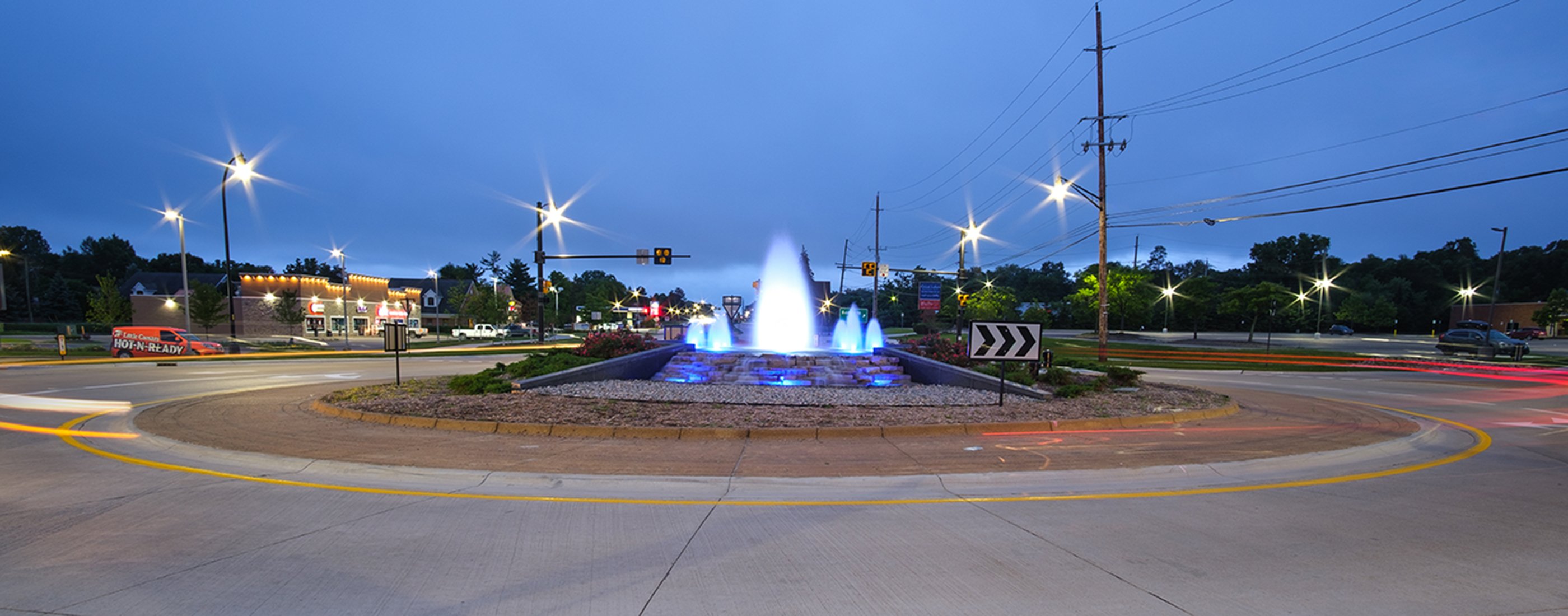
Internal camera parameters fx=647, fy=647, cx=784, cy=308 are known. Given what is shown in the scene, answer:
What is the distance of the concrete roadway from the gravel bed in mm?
5571

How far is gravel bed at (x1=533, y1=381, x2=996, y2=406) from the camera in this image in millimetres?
13250

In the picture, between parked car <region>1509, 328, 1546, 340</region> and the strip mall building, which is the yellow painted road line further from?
parked car <region>1509, 328, 1546, 340</region>

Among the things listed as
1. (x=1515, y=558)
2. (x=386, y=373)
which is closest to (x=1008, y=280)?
(x=386, y=373)

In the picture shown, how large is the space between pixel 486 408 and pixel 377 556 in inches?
287

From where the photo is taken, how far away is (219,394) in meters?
15.2

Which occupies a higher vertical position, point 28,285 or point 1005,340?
point 28,285

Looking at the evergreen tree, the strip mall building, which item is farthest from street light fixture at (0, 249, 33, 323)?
the evergreen tree

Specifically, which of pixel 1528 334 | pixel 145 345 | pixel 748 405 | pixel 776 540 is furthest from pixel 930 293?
pixel 1528 334

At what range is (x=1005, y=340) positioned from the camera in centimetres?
1246

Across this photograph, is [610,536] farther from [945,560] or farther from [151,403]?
[151,403]

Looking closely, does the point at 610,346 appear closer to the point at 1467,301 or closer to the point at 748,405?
the point at 748,405

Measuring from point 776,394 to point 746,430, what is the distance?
420 centimetres

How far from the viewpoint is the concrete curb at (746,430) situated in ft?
32.8

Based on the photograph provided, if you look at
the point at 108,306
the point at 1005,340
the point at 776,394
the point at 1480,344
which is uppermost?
the point at 108,306
